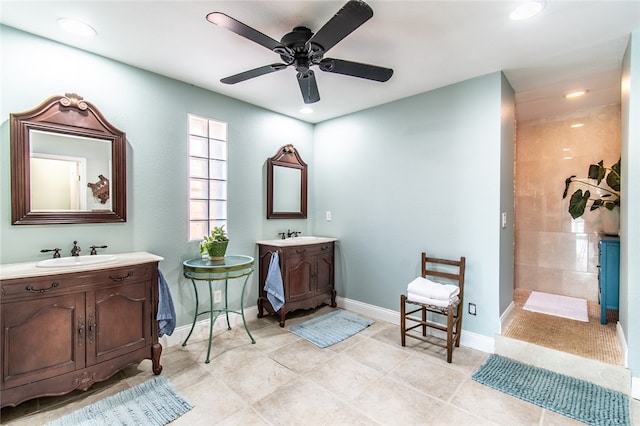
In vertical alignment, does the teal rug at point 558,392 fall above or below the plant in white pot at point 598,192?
below

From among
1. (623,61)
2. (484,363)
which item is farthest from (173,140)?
(623,61)

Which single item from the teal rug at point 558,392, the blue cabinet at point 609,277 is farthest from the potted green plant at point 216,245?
the blue cabinet at point 609,277

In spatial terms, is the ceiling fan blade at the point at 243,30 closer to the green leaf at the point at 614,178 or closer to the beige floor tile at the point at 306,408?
the beige floor tile at the point at 306,408

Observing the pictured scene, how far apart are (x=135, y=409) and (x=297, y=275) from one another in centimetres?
184

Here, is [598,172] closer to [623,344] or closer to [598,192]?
[598,192]

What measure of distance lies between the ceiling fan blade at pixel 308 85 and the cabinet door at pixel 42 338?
212cm

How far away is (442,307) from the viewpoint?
2.55 metres

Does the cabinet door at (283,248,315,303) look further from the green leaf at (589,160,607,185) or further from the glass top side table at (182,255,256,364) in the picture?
the green leaf at (589,160,607,185)

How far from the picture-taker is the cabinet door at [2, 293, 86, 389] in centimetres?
172

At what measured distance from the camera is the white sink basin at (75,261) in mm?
1942

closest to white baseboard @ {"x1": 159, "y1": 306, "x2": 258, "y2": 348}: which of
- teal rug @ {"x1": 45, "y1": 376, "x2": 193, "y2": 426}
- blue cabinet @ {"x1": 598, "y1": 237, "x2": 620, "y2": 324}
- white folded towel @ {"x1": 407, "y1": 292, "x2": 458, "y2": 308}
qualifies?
teal rug @ {"x1": 45, "y1": 376, "x2": 193, "y2": 426}

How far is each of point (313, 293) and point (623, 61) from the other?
11.7ft

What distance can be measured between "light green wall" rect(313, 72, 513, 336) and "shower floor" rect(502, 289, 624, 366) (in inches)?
14.0

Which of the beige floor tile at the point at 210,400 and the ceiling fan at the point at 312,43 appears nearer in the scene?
the ceiling fan at the point at 312,43
